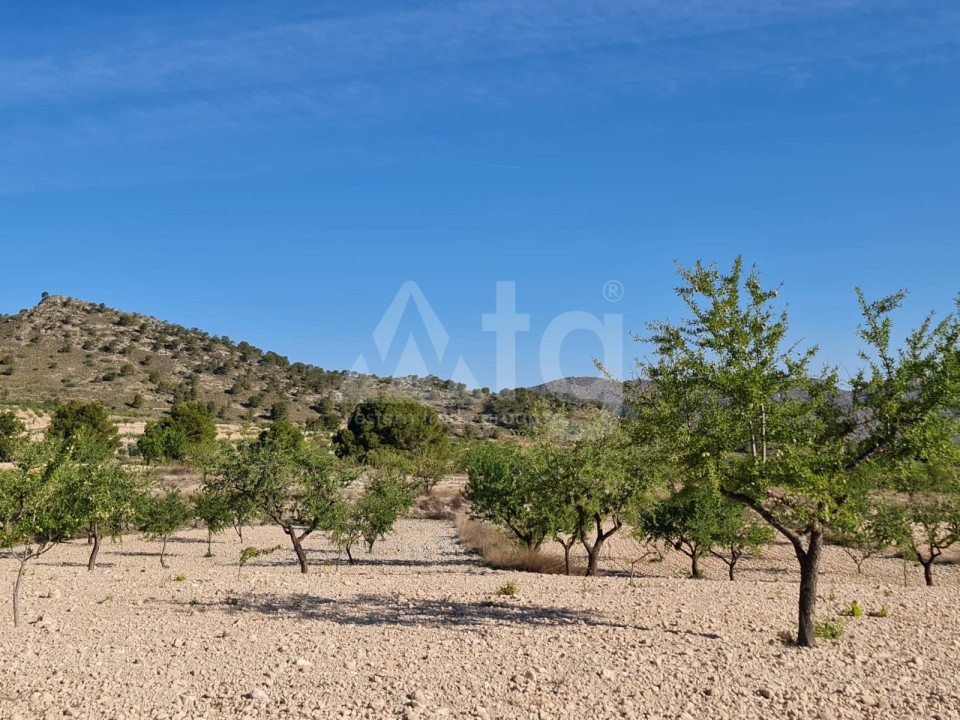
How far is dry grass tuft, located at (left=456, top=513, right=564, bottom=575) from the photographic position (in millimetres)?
25734

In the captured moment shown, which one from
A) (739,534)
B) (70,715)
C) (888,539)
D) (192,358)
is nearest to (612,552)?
(739,534)

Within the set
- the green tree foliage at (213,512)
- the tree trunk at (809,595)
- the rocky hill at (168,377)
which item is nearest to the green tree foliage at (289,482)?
the green tree foliage at (213,512)

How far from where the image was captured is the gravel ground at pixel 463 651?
9414 millimetres

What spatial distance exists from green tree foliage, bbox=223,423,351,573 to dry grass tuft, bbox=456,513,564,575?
6814 mm

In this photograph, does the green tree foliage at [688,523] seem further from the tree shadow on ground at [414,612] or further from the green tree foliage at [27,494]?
the green tree foliage at [27,494]

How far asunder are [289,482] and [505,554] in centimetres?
917

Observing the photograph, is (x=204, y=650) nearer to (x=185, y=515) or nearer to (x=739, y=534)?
(x=185, y=515)

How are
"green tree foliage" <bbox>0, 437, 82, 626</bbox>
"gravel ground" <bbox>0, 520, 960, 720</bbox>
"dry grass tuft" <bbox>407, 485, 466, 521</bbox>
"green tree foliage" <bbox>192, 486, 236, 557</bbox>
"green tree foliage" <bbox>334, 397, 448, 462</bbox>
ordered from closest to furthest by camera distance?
"gravel ground" <bbox>0, 520, 960, 720</bbox>
"green tree foliage" <bbox>0, 437, 82, 626</bbox>
"green tree foliage" <bbox>192, 486, 236, 557</bbox>
"dry grass tuft" <bbox>407, 485, 466, 521</bbox>
"green tree foliage" <bbox>334, 397, 448, 462</bbox>

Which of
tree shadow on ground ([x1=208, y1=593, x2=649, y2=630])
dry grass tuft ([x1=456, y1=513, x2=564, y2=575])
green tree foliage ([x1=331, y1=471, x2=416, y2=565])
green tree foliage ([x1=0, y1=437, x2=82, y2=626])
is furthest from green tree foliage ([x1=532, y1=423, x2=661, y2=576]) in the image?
green tree foliage ([x1=0, y1=437, x2=82, y2=626])

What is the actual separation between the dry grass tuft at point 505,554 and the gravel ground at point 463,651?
18.9 ft

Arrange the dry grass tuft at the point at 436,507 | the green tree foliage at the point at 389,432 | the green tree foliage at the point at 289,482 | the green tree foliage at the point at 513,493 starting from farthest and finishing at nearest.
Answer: the green tree foliage at the point at 389,432 < the dry grass tuft at the point at 436,507 < the green tree foliage at the point at 513,493 < the green tree foliage at the point at 289,482

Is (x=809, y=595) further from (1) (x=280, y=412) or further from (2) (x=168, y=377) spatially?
(2) (x=168, y=377)

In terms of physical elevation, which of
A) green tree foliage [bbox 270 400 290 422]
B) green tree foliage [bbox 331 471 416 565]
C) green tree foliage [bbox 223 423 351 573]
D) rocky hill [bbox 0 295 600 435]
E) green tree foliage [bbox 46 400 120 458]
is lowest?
green tree foliage [bbox 331 471 416 565]

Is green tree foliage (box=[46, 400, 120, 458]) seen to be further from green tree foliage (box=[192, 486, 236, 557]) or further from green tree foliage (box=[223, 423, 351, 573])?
green tree foliage (box=[223, 423, 351, 573])
